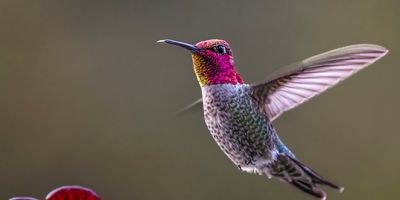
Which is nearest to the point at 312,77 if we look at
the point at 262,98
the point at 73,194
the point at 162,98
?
the point at 262,98

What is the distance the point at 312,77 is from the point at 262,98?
0.19 m

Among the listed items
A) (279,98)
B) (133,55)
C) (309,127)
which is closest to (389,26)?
(309,127)

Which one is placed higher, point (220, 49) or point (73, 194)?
point (220, 49)

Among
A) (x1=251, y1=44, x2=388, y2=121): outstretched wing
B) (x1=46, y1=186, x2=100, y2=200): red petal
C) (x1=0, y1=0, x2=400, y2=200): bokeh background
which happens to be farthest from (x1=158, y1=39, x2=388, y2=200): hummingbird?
(x1=0, y1=0, x2=400, y2=200): bokeh background

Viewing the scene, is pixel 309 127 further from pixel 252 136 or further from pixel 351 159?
pixel 252 136

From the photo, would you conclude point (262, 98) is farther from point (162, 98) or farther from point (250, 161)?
point (162, 98)

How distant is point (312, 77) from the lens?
1.58 m

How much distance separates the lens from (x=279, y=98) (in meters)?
1.72

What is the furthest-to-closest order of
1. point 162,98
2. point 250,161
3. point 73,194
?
Answer: point 162,98
point 250,161
point 73,194

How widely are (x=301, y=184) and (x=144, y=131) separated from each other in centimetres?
296

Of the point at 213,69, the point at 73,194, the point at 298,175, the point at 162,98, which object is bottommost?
the point at 162,98

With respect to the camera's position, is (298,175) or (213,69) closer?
(213,69)

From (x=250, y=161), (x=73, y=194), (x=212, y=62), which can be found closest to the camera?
(x=73, y=194)

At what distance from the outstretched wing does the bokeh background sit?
2.62 m
